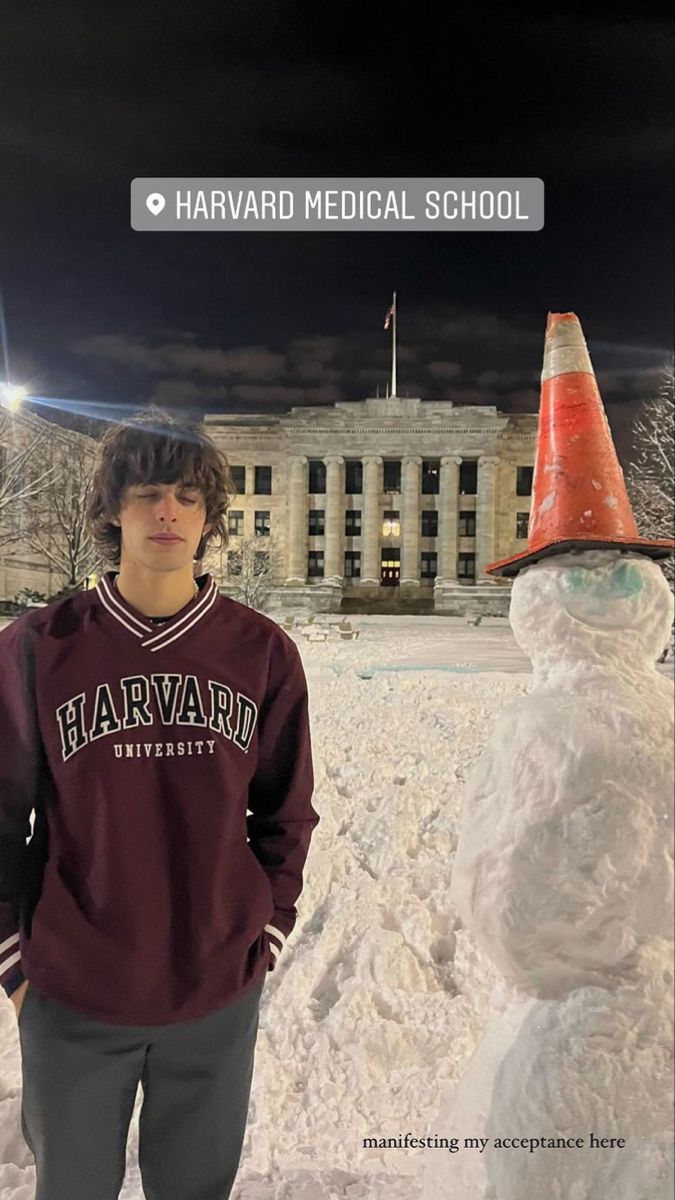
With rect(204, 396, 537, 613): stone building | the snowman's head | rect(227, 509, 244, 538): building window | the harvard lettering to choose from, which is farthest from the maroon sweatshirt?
the snowman's head

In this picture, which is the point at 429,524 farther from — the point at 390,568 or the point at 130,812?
the point at 130,812

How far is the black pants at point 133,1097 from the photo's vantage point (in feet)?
3.90

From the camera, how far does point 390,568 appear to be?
5.44ft

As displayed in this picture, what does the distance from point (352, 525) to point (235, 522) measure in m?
0.31

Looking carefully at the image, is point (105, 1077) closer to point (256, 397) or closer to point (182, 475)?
point (182, 475)

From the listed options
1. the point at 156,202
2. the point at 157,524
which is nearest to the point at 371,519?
the point at 157,524

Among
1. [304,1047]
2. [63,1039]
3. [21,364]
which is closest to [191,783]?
[63,1039]

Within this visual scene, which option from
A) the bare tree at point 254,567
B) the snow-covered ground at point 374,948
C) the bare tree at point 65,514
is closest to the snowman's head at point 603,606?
the snow-covered ground at point 374,948

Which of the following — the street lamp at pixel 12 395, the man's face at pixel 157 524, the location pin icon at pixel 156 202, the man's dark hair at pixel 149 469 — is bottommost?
the man's face at pixel 157 524

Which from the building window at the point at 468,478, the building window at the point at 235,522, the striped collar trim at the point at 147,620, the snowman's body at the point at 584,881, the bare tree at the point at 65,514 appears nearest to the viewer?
the snowman's body at the point at 584,881

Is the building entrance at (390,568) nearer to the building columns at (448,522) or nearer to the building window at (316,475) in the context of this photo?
the building columns at (448,522)

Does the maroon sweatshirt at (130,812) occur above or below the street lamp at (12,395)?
below

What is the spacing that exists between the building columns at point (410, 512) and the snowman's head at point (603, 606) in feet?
1.56

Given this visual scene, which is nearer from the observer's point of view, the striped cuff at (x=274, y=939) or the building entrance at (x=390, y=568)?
the striped cuff at (x=274, y=939)
